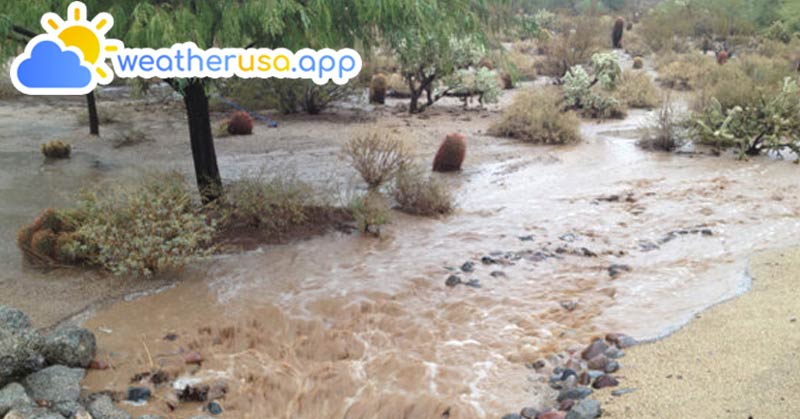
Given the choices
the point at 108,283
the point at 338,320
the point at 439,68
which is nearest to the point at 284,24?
the point at 338,320

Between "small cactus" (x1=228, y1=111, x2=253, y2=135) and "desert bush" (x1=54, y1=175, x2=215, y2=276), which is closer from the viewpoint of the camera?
"desert bush" (x1=54, y1=175, x2=215, y2=276)

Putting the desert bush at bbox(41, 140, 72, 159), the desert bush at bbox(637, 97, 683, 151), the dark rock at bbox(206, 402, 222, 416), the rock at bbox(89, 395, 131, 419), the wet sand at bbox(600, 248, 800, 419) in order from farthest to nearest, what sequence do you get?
the desert bush at bbox(637, 97, 683, 151), the desert bush at bbox(41, 140, 72, 159), the dark rock at bbox(206, 402, 222, 416), the rock at bbox(89, 395, 131, 419), the wet sand at bbox(600, 248, 800, 419)

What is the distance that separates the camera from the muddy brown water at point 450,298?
5.36 m

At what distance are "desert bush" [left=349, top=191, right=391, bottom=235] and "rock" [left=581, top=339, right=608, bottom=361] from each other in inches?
149

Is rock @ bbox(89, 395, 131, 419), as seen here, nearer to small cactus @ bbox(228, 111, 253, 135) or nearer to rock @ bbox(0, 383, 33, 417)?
rock @ bbox(0, 383, 33, 417)

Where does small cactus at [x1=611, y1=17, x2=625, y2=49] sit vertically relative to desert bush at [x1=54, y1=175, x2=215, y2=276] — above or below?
above

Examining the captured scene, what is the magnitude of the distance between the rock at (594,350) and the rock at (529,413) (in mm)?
862

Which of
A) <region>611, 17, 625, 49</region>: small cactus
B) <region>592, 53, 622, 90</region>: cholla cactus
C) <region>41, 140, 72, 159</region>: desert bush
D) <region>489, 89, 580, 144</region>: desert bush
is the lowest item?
<region>41, 140, 72, 159</region>: desert bush

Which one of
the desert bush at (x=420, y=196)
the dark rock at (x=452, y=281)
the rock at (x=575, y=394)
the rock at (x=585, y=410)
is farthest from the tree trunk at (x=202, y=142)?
the rock at (x=585, y=410)

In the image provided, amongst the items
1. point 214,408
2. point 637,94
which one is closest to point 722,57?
point 637,94

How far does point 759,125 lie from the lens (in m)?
13.6

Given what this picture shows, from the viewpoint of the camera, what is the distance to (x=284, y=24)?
6.04 m

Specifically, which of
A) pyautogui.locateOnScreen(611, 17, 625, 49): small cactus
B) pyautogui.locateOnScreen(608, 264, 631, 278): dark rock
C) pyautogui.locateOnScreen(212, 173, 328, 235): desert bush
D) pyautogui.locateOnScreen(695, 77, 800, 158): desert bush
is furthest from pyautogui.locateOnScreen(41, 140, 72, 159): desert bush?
pyautogui.locateOnScreen(611, 17, 625, 49): small cactus

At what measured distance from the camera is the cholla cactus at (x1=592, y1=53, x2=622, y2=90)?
19.3 metres
